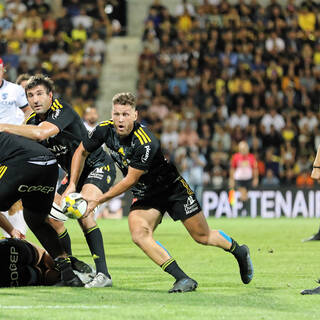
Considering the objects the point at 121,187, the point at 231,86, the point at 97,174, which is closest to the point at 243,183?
the point at 231,86

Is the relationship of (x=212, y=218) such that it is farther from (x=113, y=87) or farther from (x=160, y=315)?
(x=160, y=315)

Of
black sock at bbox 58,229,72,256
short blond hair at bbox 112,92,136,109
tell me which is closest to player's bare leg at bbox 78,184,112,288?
black sock at bbox 58,229,72,256

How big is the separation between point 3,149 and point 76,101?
50.2ft

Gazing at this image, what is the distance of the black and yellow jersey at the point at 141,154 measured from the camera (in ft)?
25.5

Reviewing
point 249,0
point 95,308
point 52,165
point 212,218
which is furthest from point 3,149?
point 249,0

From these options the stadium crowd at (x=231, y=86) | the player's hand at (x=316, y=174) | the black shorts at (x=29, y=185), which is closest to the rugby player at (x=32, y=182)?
the black shorts at (x=29, y=185)

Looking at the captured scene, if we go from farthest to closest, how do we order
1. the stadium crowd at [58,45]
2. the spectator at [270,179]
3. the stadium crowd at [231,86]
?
the stadium crowd at [58,45]
the stadium crowd at [231,86]
the spectator at [270,179]

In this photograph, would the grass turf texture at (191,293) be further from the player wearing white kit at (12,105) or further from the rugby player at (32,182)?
the player wearing white kit at (12,105)

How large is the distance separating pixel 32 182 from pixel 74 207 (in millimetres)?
495

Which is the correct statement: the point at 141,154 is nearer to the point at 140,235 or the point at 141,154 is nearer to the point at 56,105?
the point at 140,235

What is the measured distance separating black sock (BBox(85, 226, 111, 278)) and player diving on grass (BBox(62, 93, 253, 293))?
0.55 metres

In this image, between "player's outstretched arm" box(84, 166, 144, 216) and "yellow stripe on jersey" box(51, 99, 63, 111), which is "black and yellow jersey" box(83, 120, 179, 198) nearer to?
"player's outstretched arm" box(84, 166, 144, 216)

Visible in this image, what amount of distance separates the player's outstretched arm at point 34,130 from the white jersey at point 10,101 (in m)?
2.92

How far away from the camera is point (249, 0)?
1062 inches
